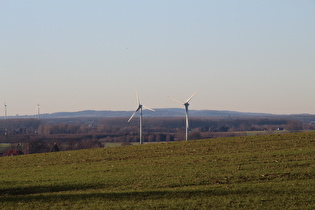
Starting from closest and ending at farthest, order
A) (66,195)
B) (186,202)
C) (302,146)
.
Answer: (186,202), (66,195), (302,146)

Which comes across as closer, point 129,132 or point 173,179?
point 173,179

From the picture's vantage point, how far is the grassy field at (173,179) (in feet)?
56.6

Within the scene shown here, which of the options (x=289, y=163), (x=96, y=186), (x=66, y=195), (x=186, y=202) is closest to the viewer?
(x=186, y=202)

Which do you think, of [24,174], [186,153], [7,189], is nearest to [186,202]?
[7,189]

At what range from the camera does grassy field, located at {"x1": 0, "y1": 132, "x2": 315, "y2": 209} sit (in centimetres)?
1727

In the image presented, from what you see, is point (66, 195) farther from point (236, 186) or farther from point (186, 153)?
point (186, 153)

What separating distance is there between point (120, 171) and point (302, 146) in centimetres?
1109

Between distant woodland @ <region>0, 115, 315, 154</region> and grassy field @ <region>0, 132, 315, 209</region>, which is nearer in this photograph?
grassy field @ <region>0, 132, 315, 209</region>

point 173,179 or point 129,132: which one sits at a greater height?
point 173,179

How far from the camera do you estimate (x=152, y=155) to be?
101 feet

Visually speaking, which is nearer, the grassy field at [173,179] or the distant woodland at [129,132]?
the grassy field at [173,179]

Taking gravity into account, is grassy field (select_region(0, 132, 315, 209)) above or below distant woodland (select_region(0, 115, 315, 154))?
above

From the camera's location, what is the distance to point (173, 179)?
21.1 m

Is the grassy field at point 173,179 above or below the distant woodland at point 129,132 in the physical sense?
above
